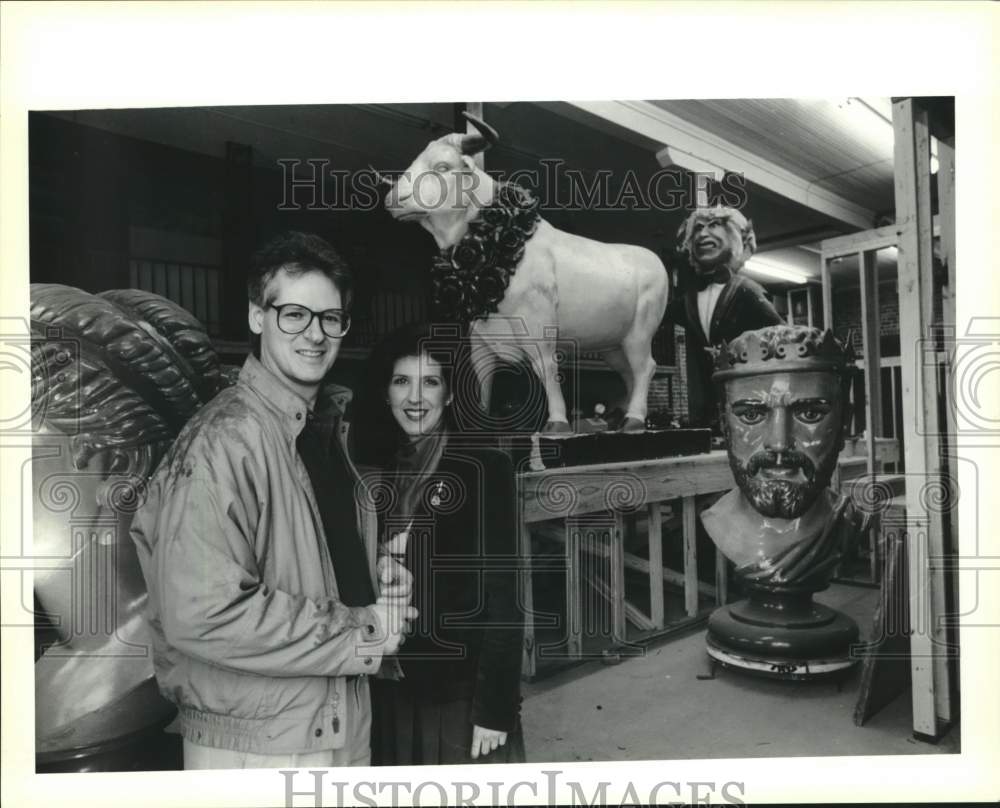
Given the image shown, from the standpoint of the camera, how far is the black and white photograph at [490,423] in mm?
1945

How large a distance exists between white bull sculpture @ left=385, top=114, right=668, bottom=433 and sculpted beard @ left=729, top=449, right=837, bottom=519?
398mm

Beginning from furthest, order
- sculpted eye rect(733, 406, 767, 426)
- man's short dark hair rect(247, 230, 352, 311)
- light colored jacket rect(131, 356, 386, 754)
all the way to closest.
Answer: sculpted eye rect(733, 406, 767, 426) → man's short dark hair rect(247, 230, 352, 311) → light colored jacket rect(131, 356, 386, 754)

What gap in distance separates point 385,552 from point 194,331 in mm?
889

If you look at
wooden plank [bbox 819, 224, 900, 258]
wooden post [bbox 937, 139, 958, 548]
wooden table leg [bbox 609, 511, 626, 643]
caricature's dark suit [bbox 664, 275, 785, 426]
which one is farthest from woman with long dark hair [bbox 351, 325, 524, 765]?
wooden post [bbox 937, 139, 958, 548]

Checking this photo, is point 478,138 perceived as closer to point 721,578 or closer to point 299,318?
point 299,318

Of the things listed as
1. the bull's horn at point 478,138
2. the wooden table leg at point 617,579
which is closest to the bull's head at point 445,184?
the bull's horn at point 478,138

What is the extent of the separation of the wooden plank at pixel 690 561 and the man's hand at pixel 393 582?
2.97 ft

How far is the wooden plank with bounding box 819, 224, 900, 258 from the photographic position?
2084 millimetres

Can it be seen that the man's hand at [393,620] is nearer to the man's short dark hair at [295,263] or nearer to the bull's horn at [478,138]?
the man's short dark hair at [295,263]

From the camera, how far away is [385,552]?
1992mm

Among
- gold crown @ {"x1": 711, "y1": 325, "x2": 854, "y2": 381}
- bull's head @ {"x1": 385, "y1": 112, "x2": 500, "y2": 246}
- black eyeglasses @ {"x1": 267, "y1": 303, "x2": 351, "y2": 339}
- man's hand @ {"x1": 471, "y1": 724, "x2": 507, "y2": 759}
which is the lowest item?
man's hand @ {"x1": 471, "y1": 724, "x2": 507, "y2": 759}

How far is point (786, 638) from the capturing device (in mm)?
2047

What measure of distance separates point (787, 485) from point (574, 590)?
2.48 feet

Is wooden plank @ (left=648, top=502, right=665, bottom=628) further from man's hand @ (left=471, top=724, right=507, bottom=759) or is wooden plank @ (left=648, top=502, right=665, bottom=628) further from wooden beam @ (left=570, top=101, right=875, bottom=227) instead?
wooden beam @ (left=570, top=101, right=875, bottom=227)
